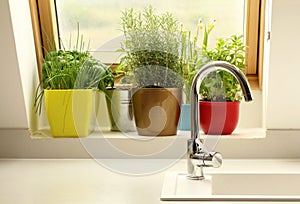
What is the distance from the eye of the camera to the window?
5.57ft

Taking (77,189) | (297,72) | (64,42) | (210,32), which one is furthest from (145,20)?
(77,189)

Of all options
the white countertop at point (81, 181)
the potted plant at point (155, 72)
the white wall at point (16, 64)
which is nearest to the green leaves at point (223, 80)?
the potted plant at point (155, 72)

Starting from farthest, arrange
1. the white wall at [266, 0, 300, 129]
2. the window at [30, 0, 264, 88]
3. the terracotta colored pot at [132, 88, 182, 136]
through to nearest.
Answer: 1. the window at [30, 0, 264, 88]
2. the terracotta colored pot at [132, 88, 182, 136]
3. the white wall at [266, 0, 300, 129]

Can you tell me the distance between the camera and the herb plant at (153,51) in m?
1.55

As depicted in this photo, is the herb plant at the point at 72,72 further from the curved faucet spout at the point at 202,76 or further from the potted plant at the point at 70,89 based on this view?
the curved faucet spout at the point at 202,76

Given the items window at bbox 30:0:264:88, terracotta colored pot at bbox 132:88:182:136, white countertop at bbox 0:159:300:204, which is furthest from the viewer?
window at bbox 30:0:264:88

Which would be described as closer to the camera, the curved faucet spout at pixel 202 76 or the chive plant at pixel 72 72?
the curved faucet spout at pixel 202 76

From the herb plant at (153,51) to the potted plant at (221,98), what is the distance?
4.4 inches

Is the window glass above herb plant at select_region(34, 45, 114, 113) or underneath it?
above

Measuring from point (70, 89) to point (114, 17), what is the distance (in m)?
0.39

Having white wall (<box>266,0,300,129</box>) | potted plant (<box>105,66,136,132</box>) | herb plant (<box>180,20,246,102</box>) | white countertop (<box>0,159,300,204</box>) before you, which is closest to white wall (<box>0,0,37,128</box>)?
white countertop (<box>0,159,300,204</box>)

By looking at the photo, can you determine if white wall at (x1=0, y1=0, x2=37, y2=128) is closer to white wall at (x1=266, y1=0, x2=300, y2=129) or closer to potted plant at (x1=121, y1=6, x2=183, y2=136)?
potted plant at (x1=121, y1=6, x2=183, y2=136)

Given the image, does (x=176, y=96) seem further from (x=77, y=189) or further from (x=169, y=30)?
(x=77, y=189)

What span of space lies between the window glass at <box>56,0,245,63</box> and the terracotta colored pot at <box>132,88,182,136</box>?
0.91 ft
